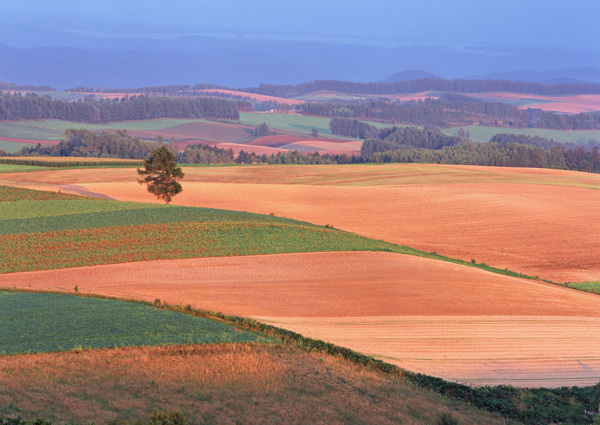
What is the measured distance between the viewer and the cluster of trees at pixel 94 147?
11044 cm

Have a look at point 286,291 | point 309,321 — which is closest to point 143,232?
point 286,291

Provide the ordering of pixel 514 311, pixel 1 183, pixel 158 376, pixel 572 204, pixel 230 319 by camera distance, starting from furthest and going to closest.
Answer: pixel 1 183 < pixel 572 204 < pixel 514 311 < pixel 230 319 < pixel 158 376

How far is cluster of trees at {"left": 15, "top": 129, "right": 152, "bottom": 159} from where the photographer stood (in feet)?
362

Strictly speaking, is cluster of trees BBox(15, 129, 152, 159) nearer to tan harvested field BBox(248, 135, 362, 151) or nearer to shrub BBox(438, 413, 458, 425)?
tan harvested field BBox(248, 135, 362, 151)

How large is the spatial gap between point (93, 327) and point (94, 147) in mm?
100792

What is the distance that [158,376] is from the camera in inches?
611

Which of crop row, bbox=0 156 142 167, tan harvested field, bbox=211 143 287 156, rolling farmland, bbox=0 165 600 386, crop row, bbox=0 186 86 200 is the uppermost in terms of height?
tan harvested field, bbox=211 143 287 156

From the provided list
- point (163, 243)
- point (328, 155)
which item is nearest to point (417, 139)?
point (328, 155)

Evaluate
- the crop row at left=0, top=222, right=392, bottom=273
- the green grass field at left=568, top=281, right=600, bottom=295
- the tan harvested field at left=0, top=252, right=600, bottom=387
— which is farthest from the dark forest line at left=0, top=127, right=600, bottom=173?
the tan harvested field at left=0, top=252, right=600, bottom=387

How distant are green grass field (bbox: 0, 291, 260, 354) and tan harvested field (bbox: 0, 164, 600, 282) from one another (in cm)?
2351

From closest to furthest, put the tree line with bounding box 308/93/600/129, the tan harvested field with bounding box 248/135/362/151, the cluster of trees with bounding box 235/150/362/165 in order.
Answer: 1. the cluster of trees with bounding box 235/150/362/165
2. the tan harvested field with bounding box 248/135/362/151
3. the tree line with bounding box 308/93/600/129

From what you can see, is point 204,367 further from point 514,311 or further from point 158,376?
point 514,311

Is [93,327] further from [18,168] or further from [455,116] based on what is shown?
[455,116]

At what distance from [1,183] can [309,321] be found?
47205 millimetres
